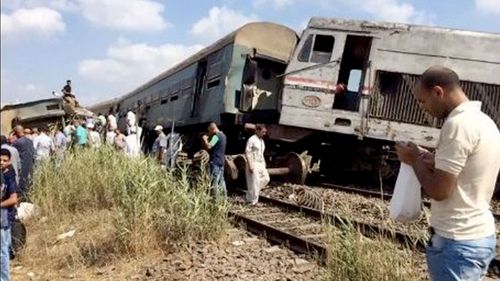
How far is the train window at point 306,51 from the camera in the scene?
12.6 m

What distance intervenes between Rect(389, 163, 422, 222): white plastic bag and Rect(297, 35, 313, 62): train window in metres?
9.80

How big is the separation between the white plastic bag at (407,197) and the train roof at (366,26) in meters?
9.40

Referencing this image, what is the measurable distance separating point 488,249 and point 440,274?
0.26 meters

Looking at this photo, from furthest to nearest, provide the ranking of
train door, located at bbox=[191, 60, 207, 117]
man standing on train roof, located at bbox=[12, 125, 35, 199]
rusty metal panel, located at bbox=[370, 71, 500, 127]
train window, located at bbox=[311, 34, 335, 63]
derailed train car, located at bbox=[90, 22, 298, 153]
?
train door, located at bbox=[191, 60, 207, 117], derailed train car, located at bbox=[90, 22, 298, 153], train window, located at bbox=[311, 34, 335, 63], rusty metal panel, located at bbox=[370, 71, 500, 127], man standing on train roof, located at bbox=[12, 125, 35, 199]

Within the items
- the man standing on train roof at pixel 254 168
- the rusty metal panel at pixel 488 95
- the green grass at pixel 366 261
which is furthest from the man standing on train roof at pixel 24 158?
the rusty metal panel at pixel 488 95

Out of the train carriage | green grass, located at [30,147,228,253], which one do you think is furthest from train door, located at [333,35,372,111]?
green grass, located at [30,147,228,253]

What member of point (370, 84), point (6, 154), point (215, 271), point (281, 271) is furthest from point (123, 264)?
point (370, 84)

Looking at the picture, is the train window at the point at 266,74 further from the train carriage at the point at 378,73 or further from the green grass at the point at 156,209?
the green grass at the point at 156,209

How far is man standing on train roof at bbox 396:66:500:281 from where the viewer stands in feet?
8.77

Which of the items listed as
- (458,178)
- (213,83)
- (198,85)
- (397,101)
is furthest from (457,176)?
(198,85)

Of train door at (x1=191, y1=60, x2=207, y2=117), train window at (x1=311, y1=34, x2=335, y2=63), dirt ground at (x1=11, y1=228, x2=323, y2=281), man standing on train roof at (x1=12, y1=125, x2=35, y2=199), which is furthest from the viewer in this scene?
train door at (x1=191, y1=60, x2=207, y2=117)

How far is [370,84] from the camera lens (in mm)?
12109

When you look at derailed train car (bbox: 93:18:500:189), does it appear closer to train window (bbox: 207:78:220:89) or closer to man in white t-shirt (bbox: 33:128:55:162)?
train window (bbox: 207:78:220:89)

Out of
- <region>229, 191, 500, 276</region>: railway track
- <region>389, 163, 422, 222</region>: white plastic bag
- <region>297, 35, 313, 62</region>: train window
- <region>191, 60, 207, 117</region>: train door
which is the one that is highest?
<region>297, 35, 313, 62</region>: train window
